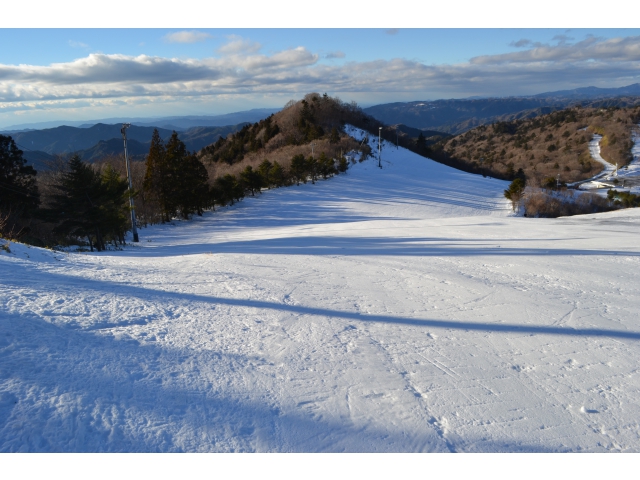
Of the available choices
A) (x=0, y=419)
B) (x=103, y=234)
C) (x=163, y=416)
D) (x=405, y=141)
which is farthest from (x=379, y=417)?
(x=405, y=141)

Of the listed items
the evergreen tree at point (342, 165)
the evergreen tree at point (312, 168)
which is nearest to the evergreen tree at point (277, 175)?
the evergreen tree at point (312, 168)

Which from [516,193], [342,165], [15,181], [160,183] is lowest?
[516,193]

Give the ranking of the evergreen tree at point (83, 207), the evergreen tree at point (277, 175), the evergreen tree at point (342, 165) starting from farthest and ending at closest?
Result: the evergreen tree at point (342, 165) < the evergreen tree at point (277, 175) < the evergreen tree at point (83, 207)

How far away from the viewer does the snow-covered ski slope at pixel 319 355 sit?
319cm

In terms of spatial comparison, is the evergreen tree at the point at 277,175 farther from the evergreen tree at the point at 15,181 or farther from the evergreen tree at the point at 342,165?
the evergreen tree at the point at 15,181

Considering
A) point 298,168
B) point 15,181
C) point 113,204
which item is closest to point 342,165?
point 298,168

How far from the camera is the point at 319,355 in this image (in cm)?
443

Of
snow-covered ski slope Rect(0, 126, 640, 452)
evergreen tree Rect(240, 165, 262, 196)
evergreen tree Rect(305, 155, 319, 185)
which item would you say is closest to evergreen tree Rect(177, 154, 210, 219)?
evergreen tree Rect(240, 165, 262, 196)

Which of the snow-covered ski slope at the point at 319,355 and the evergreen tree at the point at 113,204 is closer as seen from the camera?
the snow-covered ski slope at the point at 319,355

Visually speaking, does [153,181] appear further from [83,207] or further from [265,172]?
[83,207]

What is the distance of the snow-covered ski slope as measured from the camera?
3.19 metres

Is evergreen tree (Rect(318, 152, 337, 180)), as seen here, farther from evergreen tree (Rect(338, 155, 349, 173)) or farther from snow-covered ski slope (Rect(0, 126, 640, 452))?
snow-covered ski slope (Rect(0, 126, 640, 452))

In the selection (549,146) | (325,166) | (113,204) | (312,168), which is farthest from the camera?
(549,146)

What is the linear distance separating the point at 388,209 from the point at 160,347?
29660 mm
